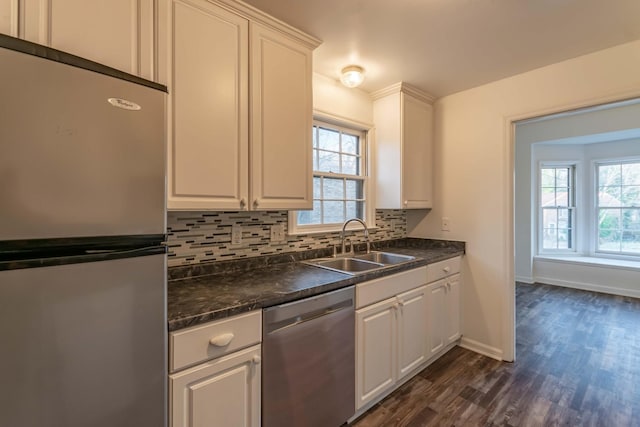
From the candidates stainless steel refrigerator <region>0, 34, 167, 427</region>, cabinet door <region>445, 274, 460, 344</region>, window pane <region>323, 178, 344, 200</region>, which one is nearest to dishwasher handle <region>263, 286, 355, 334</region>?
stainless steel refrigerator <region>0, 34, 167, 427</region>

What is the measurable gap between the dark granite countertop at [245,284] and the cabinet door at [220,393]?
0.64 feet

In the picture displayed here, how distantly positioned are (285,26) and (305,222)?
130 cm

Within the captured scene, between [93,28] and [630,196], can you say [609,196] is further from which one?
[93,28]

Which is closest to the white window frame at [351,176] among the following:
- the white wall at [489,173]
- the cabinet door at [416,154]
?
the cabinet door at [416,154]

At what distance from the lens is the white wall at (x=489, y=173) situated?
87.0 inches

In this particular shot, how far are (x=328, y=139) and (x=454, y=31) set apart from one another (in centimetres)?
114

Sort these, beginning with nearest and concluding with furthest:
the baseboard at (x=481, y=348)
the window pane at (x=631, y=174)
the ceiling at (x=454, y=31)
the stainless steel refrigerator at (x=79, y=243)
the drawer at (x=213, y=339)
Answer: the stainless steel refrigerator at (x=79, y=243) → the drawer at (x=213, y=339) → the ceiling at (x=454, y=31) → the baseboard at (x=481, y=348) → the window pane at (x=631, y=174)

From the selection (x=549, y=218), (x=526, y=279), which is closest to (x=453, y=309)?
(x=526, y=279)

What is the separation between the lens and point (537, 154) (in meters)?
4.85

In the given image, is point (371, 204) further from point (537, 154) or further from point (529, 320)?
point (537, 154)

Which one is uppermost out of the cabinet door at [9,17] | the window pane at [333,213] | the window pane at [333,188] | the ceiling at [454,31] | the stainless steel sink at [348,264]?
the ceiling at [454,31]

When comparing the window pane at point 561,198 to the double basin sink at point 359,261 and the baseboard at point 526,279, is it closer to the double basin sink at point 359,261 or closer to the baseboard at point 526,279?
the baseboard at point 526,279

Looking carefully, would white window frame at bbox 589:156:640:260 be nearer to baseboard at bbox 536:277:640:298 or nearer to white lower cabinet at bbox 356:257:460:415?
baseboard at bbox 536:277:640:298

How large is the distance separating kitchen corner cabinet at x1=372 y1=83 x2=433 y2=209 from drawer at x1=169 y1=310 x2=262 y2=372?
174cm
